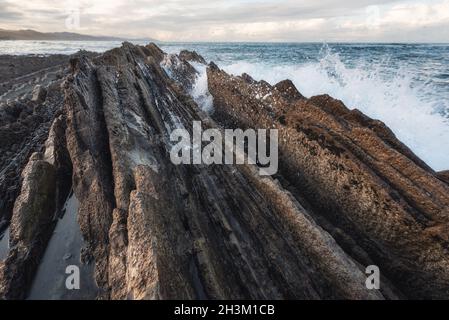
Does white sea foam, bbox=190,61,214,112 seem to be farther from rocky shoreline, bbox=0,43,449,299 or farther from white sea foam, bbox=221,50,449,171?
white sea foam, bbox=221,50,449,171

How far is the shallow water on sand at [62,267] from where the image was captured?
4.81 metres

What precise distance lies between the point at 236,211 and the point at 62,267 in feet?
9.45

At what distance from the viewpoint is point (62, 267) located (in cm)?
523

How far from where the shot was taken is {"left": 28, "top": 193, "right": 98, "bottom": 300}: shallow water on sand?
481cm

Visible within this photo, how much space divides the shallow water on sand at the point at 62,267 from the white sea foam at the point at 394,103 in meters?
9.22

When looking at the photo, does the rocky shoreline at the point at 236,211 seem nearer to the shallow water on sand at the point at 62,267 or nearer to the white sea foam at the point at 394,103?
the shallow water on sand at the point at 62,267

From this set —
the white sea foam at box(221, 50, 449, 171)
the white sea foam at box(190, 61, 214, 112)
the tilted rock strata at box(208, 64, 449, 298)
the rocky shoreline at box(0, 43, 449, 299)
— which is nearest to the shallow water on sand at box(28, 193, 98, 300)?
the rocky shoreline at box(0, 43, 449, 299)

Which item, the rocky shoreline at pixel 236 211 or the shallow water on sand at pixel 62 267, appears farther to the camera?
the shallow water on sand at pixel 62 267

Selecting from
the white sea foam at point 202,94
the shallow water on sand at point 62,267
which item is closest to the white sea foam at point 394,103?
the white sea foam at point 202,94

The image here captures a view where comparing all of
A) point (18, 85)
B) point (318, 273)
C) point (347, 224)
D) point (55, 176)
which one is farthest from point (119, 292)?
point (18, 85)

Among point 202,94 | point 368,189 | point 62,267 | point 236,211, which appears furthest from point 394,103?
point 62,267

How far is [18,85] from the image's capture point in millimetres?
21750
